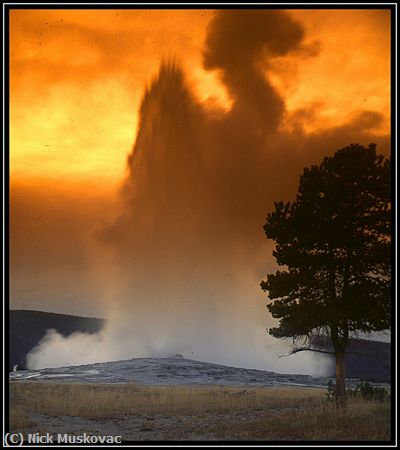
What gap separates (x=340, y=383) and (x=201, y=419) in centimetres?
740

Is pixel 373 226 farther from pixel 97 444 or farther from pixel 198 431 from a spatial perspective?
pixel 97 444

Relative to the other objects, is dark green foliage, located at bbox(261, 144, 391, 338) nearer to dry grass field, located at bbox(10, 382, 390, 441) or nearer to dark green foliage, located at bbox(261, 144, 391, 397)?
dark green foliage, located at bbox(261, 144, 391, 397)

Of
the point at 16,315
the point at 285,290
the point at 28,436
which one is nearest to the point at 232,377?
the point at 285,290

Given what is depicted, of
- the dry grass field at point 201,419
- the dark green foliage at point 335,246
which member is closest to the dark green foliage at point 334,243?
the dark green foliage at point 335,246

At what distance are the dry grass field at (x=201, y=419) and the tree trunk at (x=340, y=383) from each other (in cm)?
71

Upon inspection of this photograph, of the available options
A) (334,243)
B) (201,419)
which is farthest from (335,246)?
(201,419)

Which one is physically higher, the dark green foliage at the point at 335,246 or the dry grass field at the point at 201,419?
the dark green foliage at the point at 335,246

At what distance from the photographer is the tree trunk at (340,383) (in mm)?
23938

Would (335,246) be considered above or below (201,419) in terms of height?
above

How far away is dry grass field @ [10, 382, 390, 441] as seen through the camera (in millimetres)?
18219

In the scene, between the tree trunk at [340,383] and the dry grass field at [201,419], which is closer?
the dry grass field at [201,419]

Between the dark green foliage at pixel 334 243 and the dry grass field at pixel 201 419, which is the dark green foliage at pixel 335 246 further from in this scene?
the dry grass field at pixel 201 419

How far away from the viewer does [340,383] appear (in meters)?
24.5

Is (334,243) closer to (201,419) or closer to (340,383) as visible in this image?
(340,383)
